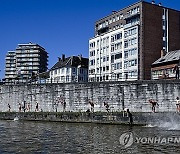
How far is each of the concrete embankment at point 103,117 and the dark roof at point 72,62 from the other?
4317cm

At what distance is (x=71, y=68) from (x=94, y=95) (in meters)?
44.9

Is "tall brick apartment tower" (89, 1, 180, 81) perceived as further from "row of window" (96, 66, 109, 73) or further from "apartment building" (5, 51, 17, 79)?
"apartment building" (5, 51, 17, 79)

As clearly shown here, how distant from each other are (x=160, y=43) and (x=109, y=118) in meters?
37.0

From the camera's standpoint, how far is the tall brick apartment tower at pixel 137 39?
62125 millimetres

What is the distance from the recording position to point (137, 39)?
62594 millimetres

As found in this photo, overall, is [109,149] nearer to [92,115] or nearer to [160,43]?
[92,115]

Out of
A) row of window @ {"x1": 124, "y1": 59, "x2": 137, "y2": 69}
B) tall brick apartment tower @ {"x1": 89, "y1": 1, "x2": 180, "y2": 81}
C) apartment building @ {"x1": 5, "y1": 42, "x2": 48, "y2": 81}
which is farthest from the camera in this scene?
apartment building @ {"x1": 5, "y1": 42, "x2": 48, "y2": 81}

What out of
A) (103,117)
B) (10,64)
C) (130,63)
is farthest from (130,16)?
(10,64)

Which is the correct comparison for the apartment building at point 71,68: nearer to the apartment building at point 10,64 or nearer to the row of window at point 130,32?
the row of window at point 130,32

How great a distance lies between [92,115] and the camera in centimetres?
3269

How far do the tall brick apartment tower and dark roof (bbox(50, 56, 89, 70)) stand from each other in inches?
444

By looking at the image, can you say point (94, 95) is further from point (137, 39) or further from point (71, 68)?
point (71, 68)

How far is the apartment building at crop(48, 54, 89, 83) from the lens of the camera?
8238cm

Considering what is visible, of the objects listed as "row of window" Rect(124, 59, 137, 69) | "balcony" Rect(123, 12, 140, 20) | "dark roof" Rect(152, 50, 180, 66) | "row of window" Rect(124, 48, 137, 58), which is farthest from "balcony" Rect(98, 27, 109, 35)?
"dark roof" Rect(152, 50, 180, 66)
